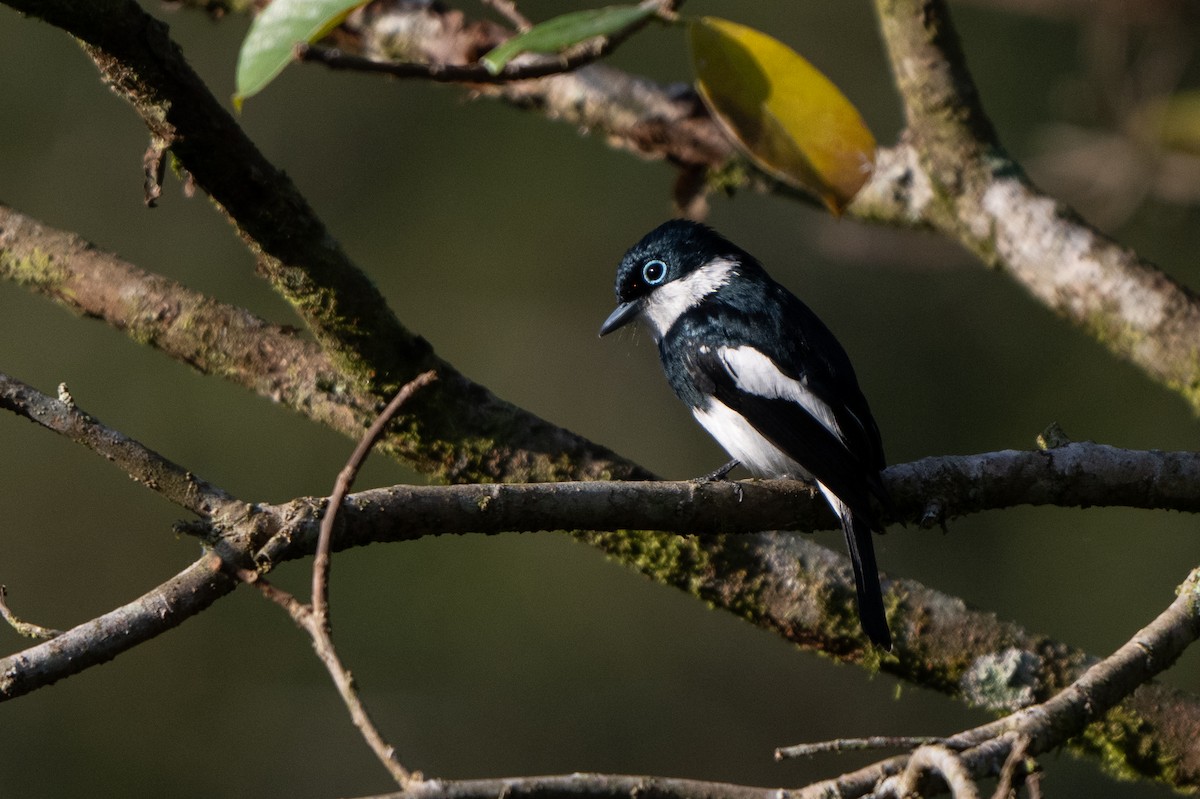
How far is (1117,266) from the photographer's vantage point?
10.8ft

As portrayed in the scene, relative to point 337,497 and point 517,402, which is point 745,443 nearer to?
point 337,497

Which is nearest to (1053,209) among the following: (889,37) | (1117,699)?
(889,37)

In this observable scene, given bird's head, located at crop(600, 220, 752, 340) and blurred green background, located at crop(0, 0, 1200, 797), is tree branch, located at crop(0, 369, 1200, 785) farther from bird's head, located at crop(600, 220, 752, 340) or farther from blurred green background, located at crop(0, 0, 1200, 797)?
blurred green background, located at crop(0, 0, 1200, 797)

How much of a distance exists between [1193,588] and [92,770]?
6533 mm

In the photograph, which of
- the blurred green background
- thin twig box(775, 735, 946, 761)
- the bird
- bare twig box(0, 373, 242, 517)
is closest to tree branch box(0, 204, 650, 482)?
the bird

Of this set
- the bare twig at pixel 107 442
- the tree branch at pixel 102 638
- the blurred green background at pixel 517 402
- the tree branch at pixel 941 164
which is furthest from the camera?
the blurred green background at pixel 517 402

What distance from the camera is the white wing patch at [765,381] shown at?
342 cm

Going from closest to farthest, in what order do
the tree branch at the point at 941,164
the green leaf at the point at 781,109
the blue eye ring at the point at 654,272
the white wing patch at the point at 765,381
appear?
the green leaf at the point at 781,109, the tree branch at the point at 941,164, the white wing patch at the point at 765,381, the blue eye ring at the point at 654,272

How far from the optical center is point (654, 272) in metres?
4.16

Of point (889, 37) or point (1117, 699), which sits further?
point (889, 37)

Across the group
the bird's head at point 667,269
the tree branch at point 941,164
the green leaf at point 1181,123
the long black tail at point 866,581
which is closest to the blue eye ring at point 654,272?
the bird's head at point 667,269

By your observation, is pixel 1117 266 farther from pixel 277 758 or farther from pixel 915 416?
pixel 277 758

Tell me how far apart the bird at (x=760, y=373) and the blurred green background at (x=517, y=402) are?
327cm

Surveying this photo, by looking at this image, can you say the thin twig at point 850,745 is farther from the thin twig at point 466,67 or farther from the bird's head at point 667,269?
the bird's head at point 667,269
